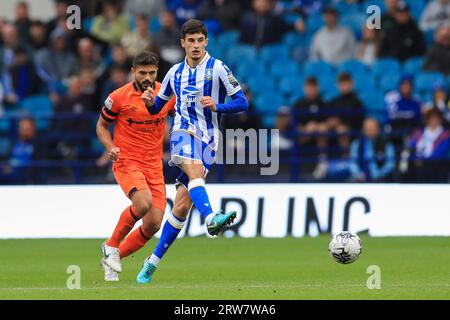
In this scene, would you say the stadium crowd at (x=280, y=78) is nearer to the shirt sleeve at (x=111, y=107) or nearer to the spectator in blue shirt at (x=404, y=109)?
the spectator in blue shirt at (x=404, y=109)

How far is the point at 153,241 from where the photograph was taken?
56.2 feet

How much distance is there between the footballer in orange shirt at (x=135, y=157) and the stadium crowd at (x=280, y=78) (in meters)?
6.20

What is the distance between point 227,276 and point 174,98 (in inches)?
76.1

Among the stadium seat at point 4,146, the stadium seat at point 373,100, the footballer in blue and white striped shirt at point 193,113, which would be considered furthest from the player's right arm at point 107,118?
the stadium seat at point 373,100

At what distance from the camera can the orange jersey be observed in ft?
40.0

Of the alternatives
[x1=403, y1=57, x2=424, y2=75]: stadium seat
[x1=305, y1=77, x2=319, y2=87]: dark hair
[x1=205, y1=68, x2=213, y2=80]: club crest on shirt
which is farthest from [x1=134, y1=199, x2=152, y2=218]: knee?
[x1=403, y1=57, x2=424, y2=75]: stadium seat

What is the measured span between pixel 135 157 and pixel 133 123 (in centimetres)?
35

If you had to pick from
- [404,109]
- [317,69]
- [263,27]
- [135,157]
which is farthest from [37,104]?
[135,157]

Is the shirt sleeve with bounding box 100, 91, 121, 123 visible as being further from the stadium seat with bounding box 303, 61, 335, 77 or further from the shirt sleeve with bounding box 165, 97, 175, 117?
the stadium seat with bounding box 303, 61, 335, 77

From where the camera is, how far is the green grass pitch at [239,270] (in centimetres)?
1020

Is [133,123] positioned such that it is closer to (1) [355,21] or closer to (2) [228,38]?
(2) [228,38]

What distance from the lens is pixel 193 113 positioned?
11.2 metres

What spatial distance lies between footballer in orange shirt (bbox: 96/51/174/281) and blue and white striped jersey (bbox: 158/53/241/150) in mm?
590
